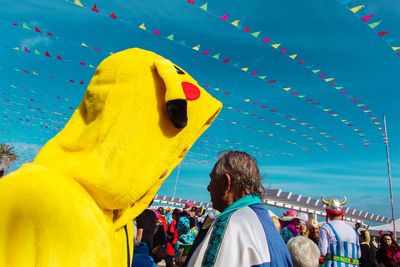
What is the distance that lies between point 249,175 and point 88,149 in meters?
1.57

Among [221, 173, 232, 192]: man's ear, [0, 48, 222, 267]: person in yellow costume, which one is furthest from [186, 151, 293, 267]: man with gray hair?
[0, 48, 222, 267]: person in yellow costume

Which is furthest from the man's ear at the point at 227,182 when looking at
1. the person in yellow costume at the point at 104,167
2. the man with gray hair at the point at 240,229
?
the person in yellow costume at the point at 104,167

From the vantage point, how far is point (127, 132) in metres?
0.87

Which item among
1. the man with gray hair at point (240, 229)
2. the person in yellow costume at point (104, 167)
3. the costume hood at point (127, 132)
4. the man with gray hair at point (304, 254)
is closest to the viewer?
the person in yellow costume at point (104, 167)

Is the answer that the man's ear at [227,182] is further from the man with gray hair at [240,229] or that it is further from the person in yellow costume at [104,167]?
the person in yellow costume at [104,167]

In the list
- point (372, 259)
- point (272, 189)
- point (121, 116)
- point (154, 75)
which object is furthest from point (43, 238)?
point (272, 189)

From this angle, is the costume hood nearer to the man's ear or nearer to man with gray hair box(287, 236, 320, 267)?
the man's ear

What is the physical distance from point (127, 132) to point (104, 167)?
0.12 metres

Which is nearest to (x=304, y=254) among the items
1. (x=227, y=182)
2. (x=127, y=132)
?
(x=227, y=182)

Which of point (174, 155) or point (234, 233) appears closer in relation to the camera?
point (174, 155)

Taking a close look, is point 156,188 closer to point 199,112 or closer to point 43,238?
point 199,112

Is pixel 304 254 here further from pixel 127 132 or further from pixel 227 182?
pixel 127 132

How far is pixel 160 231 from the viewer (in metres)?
7.17

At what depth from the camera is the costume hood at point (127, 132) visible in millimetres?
830
